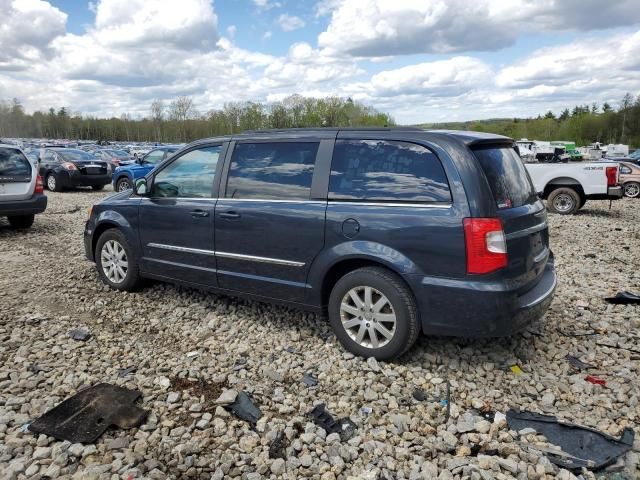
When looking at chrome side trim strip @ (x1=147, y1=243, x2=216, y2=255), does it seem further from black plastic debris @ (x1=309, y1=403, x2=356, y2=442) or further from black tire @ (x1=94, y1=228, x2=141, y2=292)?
black plastic debris @ (x1=309, y1=403, x2=356, y2=442)

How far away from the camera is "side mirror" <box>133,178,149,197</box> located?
5668mm

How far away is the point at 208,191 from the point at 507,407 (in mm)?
3316

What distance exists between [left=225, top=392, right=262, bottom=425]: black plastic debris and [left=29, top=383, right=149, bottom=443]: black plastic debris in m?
0.60

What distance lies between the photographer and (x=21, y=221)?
1048 cm

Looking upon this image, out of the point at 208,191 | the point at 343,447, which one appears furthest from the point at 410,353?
the point at 208,191

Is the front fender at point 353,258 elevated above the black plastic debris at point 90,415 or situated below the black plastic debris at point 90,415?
above

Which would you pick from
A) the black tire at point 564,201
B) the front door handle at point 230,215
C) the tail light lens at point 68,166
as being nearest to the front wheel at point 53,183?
the tail light lens at point 68,166

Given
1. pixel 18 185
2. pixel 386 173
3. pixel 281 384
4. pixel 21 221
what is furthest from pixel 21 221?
pixel 386 173

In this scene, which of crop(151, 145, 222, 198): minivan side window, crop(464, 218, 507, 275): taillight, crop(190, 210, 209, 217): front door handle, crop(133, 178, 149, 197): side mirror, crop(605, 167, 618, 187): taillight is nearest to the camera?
crop(464, 218, 507, 275): taillight

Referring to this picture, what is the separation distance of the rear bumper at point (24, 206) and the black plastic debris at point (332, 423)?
8542 millimetres

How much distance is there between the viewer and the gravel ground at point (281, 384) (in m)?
3.03

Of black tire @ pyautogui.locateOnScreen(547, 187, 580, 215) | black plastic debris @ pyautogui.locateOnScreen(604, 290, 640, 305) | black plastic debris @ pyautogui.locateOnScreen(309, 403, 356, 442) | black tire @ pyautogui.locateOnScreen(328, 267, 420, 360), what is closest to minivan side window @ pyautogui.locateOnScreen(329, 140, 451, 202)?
black tire @ pyautogui.locateOnScreen(328, 267, 420, 360)

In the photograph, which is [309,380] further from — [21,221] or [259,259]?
[21,221]

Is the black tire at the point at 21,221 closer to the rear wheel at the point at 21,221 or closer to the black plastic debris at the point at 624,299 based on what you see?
the rear wheel at the point at 21,221
